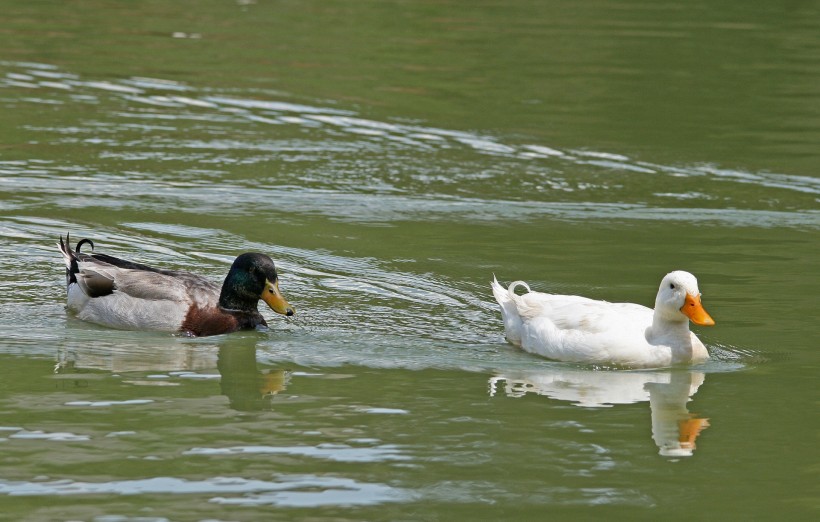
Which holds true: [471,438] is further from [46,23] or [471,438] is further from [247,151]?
[46,23]

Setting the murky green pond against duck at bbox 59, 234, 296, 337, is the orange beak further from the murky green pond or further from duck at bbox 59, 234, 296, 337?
duck at bbox 59, 234, 296, 337

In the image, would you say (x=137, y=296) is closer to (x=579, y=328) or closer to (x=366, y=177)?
(x=579, y=328)

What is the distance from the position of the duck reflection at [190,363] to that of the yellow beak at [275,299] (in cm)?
31

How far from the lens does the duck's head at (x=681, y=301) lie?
34.1 ft

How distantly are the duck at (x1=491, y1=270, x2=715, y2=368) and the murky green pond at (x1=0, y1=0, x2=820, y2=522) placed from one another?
0.18 metres

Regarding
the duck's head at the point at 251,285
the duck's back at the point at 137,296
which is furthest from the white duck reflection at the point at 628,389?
the duck's back at the point at 137,296

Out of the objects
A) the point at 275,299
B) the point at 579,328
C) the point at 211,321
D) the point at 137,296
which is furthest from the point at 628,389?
the point at 137,296

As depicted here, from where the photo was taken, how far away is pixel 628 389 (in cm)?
1021

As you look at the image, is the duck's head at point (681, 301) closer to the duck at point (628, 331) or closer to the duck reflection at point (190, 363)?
the duck at point (628, 331)

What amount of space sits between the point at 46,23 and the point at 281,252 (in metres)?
15.1

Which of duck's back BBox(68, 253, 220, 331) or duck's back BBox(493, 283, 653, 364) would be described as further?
duck's back BBox(68, 253, 220, 331)

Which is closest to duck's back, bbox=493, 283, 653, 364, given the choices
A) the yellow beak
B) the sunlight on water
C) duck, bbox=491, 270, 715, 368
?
duck, bbox=491, 270, 715, 368

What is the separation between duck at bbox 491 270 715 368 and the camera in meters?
10.5

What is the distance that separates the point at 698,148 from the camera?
19.2 m
